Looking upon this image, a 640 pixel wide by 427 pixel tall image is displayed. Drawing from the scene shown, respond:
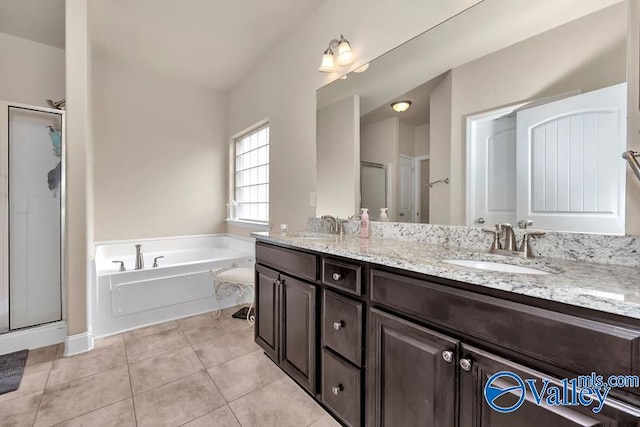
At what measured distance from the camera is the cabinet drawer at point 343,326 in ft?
3.94

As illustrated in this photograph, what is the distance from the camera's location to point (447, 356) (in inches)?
34.2

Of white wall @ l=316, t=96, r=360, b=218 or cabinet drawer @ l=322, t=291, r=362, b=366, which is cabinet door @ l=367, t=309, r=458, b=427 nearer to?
cabinet drawer @ l=322, t=291, r=362, b=366

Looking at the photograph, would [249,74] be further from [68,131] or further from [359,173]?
[359,173]

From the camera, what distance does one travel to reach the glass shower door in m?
2.13

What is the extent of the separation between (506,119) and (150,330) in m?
3.01

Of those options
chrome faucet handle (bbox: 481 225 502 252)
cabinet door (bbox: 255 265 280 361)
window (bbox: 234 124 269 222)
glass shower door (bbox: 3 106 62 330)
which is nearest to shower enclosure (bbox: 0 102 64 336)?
glass shower door (bbox: 3 106 62 330)

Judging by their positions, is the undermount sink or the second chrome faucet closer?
the undermount sink

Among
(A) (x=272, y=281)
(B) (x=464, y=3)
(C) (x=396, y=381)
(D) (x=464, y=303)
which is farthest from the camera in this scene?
(A) (x=272, y=281)

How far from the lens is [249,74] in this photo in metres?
3.44

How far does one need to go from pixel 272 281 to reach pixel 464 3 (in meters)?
1.86

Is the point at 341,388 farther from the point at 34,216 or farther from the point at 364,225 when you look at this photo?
the point at 34,216

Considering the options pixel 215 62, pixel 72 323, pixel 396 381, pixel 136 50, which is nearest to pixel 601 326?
pixel 396 381

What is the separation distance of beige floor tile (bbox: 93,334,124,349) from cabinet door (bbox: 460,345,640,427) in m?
2.54

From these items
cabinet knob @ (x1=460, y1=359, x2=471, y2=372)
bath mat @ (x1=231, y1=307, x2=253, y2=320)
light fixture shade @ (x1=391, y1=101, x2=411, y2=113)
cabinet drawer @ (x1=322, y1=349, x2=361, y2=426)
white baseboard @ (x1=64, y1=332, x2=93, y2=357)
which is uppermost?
light fixture shade @ (x1=391, y1=101, x2=411, y2=113)
